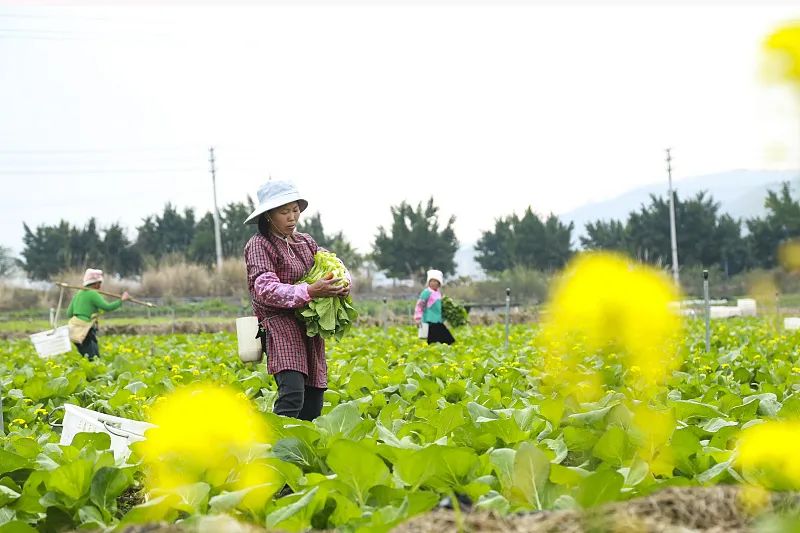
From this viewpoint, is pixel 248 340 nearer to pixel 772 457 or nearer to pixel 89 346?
pixel 772 457

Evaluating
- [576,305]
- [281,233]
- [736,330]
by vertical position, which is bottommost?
[736,330]

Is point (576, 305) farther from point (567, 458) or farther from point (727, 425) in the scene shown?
point (727, 425)

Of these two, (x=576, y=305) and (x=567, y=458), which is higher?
(x=576, y=305)

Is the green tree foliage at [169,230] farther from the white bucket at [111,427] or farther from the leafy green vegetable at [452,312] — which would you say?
the white bucket at [111,427]

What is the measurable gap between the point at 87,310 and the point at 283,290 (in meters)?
7.54

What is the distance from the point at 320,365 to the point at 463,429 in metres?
1.39

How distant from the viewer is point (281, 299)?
4.93 m

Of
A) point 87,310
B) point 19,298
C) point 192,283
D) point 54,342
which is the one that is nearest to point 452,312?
point 87,310

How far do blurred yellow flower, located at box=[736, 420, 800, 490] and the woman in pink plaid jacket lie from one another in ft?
→ 8.03

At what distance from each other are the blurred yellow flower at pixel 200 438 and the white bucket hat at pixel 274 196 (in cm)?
115

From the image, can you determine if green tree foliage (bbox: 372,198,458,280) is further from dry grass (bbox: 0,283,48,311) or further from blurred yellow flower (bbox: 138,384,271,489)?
blurred yellow flower (bbox: 138,384,271,489)

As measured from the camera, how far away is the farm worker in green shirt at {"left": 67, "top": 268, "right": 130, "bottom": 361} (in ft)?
38.0

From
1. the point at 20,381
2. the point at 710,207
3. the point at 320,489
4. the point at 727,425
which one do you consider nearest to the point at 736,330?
the point at 20,381

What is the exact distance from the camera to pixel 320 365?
528 centimetres
